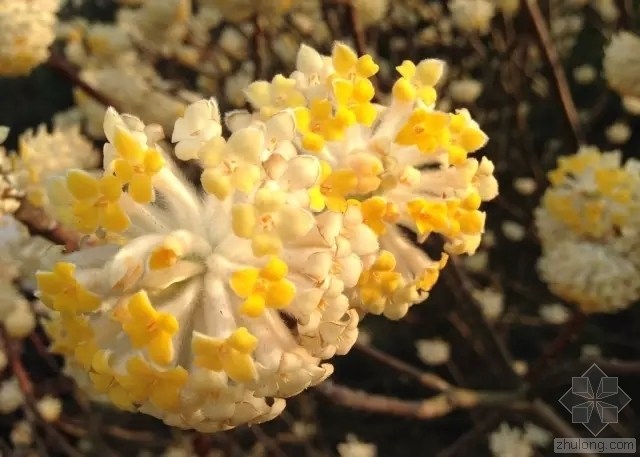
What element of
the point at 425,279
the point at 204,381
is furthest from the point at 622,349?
the point at 204,381

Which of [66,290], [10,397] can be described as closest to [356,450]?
[10,397]

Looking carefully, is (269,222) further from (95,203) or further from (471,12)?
(471,12)

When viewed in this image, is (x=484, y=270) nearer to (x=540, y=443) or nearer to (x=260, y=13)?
(x=540, y=443)

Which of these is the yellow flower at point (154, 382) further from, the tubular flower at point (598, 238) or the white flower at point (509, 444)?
the white flower at point (509, 444)

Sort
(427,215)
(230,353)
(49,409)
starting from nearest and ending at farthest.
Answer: (230,353) → (427,215) → (49,409)

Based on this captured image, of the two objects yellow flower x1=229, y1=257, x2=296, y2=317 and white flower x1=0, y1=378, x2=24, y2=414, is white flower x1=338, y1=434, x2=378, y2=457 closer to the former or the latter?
white flower x1=0, y1=378, x2=24, y2=414

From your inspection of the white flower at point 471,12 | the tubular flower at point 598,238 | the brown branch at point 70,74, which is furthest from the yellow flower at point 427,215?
the white flower at point 471,12

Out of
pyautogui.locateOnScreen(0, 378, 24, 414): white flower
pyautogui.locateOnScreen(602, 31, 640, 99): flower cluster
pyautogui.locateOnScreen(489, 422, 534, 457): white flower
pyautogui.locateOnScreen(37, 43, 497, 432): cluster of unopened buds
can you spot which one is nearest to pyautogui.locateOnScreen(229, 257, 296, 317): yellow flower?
pyautogui.locateOnScreen(37, 43, 497, 432): cluster of unopened buds
